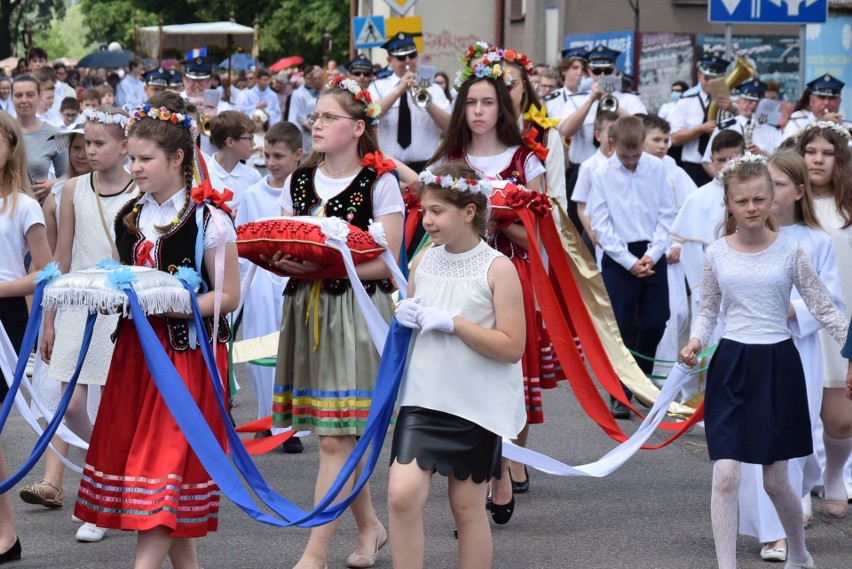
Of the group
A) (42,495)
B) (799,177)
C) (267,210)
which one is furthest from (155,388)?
(267,210)

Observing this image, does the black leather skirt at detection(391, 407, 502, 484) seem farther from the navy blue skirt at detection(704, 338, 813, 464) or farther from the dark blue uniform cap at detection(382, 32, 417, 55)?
the dark blue uniform cap at detection(382, 32, 417, 55)

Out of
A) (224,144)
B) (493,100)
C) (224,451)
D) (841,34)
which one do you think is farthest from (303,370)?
(841,34)

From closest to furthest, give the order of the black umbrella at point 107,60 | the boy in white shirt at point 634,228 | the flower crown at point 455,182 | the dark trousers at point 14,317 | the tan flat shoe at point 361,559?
the flower crown at point 455,182, the tan flat shoe at point 361,559, the dark trousers at point 14,317, the boy in white shirt at point 634,228, the black umbrella at point 107,60

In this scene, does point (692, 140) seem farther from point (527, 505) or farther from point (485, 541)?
point (485, 541)

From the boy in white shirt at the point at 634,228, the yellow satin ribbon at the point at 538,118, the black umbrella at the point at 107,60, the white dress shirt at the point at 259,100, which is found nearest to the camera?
the yellow satin ribbon at the point at 538,118

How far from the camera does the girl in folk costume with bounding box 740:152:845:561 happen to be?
625 cm

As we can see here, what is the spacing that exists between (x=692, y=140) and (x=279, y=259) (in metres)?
9.68

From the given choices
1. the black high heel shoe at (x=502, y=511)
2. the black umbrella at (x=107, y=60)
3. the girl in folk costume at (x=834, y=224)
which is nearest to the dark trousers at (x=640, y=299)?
the girl in folk costume at (x=834, y=224)

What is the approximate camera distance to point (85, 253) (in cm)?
670

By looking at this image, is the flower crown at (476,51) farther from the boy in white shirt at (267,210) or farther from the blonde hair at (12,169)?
the blonde hair at (12,169)

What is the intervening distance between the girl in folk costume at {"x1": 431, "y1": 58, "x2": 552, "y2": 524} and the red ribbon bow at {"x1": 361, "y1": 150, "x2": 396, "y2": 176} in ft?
3.22

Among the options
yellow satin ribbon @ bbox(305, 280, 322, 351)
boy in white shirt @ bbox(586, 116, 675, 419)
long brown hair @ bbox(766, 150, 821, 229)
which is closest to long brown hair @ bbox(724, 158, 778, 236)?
long brown hair @ bbox(766, 150, 821, 229)

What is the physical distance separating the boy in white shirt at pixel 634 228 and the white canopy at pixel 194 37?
1554 inches

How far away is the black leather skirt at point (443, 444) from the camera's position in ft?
16.1
